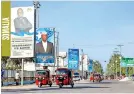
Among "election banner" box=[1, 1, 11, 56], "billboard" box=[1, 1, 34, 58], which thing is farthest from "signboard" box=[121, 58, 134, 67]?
"election banner" box=[1, 1, 11, 56]

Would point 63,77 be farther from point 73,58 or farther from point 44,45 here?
point 73,58

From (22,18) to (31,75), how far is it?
30.4 metres

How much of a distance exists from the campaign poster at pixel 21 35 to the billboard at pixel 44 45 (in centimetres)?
1503

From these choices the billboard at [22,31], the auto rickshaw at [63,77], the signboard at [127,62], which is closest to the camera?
the billboard at [22,31]

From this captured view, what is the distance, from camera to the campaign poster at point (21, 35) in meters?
42.8

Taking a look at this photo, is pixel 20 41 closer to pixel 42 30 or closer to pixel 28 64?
pixel 42 30

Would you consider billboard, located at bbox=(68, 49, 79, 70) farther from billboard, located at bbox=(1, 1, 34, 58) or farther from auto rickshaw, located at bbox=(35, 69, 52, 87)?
billboard, located at bbox=(1, 1, 34, 58)

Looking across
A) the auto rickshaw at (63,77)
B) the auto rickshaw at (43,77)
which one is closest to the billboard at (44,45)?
the auto rickshaw at (43,77)

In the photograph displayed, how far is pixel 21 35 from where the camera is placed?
4378 centimetres

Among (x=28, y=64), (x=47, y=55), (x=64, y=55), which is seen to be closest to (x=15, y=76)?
(x=47, y=55)

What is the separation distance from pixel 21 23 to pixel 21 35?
1.19 metres

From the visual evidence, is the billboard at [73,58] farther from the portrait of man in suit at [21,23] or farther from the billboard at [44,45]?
the portrait of man in suit at [21,23]

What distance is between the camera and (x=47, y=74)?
53.6 m

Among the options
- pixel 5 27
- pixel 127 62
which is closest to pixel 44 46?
pixel 5 27
